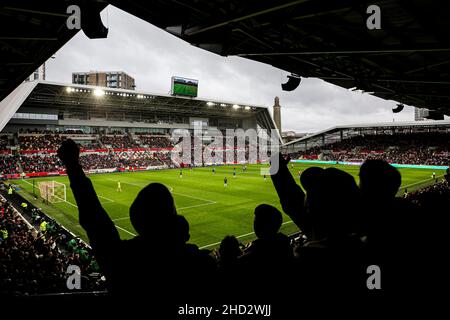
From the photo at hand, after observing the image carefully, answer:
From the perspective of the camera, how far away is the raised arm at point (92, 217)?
1581 mm

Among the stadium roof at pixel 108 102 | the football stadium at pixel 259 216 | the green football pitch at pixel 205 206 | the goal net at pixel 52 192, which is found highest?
the stadium roof at pixel 108 102

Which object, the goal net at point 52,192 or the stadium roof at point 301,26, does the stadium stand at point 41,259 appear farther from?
the goal net at point 52,192

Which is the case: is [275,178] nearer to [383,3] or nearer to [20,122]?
[383,3]

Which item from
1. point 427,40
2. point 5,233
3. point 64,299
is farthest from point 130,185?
point 64,299

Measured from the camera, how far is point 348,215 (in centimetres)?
167

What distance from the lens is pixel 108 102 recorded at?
5891 cm

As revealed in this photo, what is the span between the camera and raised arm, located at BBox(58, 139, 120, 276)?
5.19 ft

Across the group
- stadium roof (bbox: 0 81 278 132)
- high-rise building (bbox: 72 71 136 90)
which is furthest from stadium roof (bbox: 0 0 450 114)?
high-rise building (bbox: 72 71 136 90)

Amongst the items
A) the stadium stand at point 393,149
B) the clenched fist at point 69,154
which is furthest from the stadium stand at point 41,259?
the stadium stand at point 393,149

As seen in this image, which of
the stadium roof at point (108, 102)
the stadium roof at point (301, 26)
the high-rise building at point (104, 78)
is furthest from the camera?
the high-rise building at point (104, 78)

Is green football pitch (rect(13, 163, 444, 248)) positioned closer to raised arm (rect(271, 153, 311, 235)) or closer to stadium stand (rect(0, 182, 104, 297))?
stadium stand (rect(0, 182, 104, 297))

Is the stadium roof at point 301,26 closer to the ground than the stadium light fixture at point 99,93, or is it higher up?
closer to the ground
